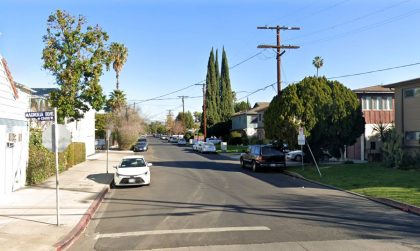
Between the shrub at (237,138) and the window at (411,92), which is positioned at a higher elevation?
the window at (411,92)

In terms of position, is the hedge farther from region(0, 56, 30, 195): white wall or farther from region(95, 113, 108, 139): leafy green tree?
region(95, 113, 108, 139): leafy green tree

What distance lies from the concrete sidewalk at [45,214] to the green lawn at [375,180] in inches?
401

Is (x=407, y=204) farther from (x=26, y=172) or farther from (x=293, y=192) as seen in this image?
(x=26, y=172)

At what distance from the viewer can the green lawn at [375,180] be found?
16000 millimetres

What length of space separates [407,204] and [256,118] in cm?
6005

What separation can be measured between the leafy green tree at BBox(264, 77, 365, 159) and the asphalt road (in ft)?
28.8

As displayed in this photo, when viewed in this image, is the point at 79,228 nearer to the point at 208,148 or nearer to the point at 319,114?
the point at 319,114

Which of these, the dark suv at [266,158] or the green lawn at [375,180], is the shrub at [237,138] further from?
the green lawn at [375,180]

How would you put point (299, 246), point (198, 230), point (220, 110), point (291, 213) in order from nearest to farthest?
point (299, 246) → point (198, 230) → point (291, 213) → point (220, 110)

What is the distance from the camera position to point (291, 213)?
41.8 ft

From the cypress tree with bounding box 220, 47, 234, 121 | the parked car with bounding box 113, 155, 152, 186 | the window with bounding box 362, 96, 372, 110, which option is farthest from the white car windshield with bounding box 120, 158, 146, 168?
the cypress tree with bounding box 220, 47, 234, 121

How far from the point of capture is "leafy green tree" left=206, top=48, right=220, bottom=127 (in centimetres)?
8794

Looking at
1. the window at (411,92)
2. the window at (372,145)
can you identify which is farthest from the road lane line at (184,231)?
the window at (372,145)

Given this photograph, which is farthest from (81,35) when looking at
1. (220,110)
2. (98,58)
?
(220,110)
